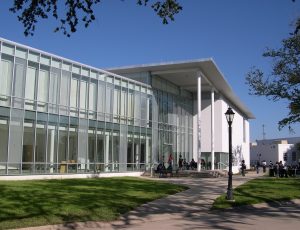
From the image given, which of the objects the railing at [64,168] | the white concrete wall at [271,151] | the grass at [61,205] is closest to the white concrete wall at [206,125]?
the railing at [64,168]

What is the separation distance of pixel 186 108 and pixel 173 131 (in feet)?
16.5

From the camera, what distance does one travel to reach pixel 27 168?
2609cm

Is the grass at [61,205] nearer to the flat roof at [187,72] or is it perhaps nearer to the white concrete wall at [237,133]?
the flat roof at [187,72]

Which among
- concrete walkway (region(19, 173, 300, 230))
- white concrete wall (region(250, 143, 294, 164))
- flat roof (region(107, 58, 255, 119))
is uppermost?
flat roof (region(107, 58, 255, 119))

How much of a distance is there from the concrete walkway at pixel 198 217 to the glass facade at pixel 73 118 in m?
11.4

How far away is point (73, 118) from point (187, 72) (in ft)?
50.5

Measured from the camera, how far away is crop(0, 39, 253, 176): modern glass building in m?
25.4

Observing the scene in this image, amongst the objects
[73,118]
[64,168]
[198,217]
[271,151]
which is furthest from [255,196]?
[271,151]

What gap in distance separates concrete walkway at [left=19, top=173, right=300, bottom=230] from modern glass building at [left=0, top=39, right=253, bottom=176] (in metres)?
11.5

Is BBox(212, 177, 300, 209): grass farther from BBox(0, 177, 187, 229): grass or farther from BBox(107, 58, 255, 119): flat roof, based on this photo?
BBox(107, 58, 255, 119): flat roof

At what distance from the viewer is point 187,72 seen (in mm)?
41812

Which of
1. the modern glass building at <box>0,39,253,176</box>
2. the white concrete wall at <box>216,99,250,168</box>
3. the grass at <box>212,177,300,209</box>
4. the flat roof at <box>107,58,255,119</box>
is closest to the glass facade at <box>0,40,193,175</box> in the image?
the modern glass building at <box>0,39,253,176</box>

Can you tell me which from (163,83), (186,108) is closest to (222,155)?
(186,108)

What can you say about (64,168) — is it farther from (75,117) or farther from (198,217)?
(198,217)
